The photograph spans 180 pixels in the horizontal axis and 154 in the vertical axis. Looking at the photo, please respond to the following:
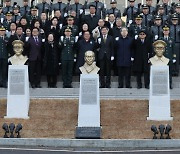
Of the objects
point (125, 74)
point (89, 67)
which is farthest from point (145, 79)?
point (89, 67)

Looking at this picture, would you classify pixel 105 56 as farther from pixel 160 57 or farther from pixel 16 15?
pixel 16 15

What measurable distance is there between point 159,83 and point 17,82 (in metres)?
4.07

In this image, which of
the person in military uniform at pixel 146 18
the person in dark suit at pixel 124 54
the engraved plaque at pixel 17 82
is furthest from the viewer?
the person in military uniform at pixel 146 18

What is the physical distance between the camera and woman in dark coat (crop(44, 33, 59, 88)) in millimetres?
22812

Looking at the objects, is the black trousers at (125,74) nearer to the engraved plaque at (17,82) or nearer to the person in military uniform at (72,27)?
the person in military uniform at (72,27)

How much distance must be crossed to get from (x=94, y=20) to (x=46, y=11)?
213 centimetres

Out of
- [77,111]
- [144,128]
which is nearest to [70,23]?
[77,111]

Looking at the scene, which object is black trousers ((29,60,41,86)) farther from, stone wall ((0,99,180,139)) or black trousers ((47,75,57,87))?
stone wall ((0,99,180,139))

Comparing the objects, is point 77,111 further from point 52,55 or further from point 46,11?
point 46,11

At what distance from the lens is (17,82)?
2023 cm

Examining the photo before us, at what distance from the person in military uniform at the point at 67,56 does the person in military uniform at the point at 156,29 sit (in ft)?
8.60

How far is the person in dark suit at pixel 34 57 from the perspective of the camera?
74.1 feet

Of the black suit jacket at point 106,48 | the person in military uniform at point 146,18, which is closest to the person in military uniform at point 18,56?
the black suit jacket at point 106,48

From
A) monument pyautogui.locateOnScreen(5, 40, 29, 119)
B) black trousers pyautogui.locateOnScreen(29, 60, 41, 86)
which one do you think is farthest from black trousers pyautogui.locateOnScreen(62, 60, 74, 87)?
monument pyautogui.locateOnScreen(5, 40, 29, 119)
